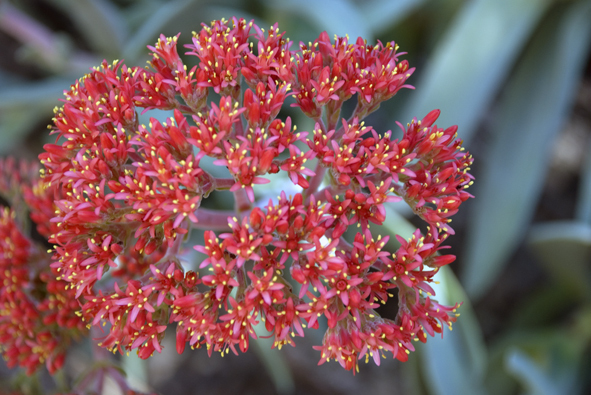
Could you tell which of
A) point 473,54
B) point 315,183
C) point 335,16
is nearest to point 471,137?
point 473,54

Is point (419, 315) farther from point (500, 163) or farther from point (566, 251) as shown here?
point (500, 163)

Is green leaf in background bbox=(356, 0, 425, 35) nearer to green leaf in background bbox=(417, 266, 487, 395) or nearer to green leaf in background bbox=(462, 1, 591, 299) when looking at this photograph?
green leaf in background bbox=(462, 1, 591, 299)

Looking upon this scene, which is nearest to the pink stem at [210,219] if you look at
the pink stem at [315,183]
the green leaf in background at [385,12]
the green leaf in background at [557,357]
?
the pink stem at [315,183]

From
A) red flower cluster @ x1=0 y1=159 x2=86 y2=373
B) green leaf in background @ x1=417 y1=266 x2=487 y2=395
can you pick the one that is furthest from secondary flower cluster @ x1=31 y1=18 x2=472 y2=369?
green leaf in background @ x1=417 y1=266 x2=487 y2=395

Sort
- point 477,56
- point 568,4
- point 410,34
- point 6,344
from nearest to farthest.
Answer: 1. point 6,344
2. point 477,56
3. point 568,4
4. point 410,34

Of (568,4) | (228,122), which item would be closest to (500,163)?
(568,4)

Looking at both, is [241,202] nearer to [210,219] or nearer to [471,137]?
[210,219]
